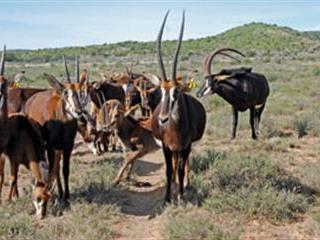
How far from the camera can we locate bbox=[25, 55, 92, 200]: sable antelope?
30.3 feet

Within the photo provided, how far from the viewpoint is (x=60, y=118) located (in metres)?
9.52

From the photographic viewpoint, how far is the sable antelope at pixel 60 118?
9.25 meters

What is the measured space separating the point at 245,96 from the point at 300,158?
119 inches

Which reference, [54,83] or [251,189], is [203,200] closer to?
[251,189]

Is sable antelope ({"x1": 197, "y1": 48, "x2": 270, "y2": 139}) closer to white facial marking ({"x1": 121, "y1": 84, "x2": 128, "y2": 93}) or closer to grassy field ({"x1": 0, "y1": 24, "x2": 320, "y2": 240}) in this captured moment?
grassy field ({"x1": 0, "y1": 24, "x2": 320, "y2": 240})

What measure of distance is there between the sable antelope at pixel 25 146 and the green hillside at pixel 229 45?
245ft

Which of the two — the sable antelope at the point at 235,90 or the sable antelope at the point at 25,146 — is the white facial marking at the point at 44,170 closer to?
the sable antelope at the point at 25,146

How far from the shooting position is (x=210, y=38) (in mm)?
118375

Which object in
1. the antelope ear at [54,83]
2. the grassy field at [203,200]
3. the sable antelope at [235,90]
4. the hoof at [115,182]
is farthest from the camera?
the sable antelope at [235,90]

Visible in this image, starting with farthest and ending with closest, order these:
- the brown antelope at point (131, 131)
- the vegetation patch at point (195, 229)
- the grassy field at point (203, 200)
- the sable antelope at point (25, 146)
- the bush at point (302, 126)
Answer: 1. the bush at point (302, 126)
2. the brown antelope at point (131, 131)
3. the sable antelope at point (25, 146)
4. the grassy field at point (203, 200)
5. the vegetation patch at point (195, 229)

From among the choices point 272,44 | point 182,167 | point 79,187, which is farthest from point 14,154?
point 272,44

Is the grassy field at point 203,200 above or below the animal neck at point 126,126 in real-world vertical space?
below

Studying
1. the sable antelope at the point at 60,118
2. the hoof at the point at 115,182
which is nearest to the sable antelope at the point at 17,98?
the sable antelope at the point at 60,118

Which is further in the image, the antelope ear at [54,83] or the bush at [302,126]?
the bush at [302,126]
